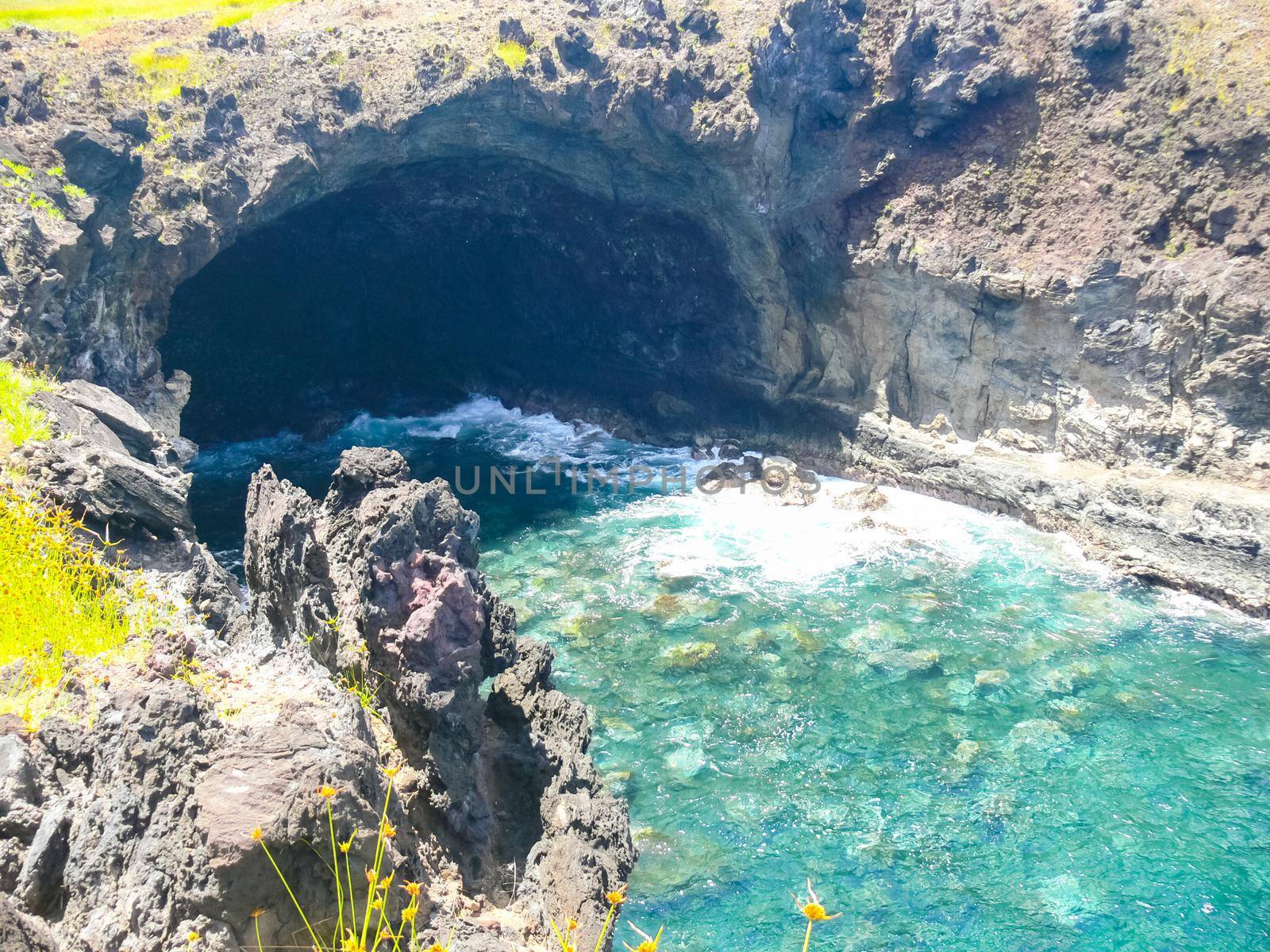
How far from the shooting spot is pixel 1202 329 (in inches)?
912

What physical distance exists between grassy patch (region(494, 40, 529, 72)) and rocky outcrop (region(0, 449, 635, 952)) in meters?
19.5

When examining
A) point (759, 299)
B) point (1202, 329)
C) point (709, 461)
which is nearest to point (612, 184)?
point (759, 299)

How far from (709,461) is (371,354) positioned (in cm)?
1744

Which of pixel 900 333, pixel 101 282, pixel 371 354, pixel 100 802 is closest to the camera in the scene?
pixel 100 802

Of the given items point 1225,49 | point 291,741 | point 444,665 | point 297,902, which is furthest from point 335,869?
point 1225,49

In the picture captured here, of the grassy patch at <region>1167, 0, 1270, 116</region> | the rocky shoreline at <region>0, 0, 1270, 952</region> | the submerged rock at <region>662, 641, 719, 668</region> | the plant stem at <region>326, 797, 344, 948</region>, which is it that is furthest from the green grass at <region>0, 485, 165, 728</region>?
the grassy patch at <region>1167, 0, 1270, 116</region>

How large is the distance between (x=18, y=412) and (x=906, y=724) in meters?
16.6

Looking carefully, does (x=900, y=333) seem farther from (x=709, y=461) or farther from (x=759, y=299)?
(x=709, y=461)

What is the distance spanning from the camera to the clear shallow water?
13.6m

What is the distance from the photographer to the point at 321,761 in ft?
21.3

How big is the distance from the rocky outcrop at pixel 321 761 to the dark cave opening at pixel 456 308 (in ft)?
72.0

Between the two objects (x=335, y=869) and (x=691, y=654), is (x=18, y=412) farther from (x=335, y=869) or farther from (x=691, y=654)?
(x=691, y=654)

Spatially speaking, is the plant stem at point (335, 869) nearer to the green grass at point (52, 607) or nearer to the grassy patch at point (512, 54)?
the green grass at point (52, 607)

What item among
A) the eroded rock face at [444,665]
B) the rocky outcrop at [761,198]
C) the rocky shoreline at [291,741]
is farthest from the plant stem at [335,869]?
the rocky outcrop at [761,198]
